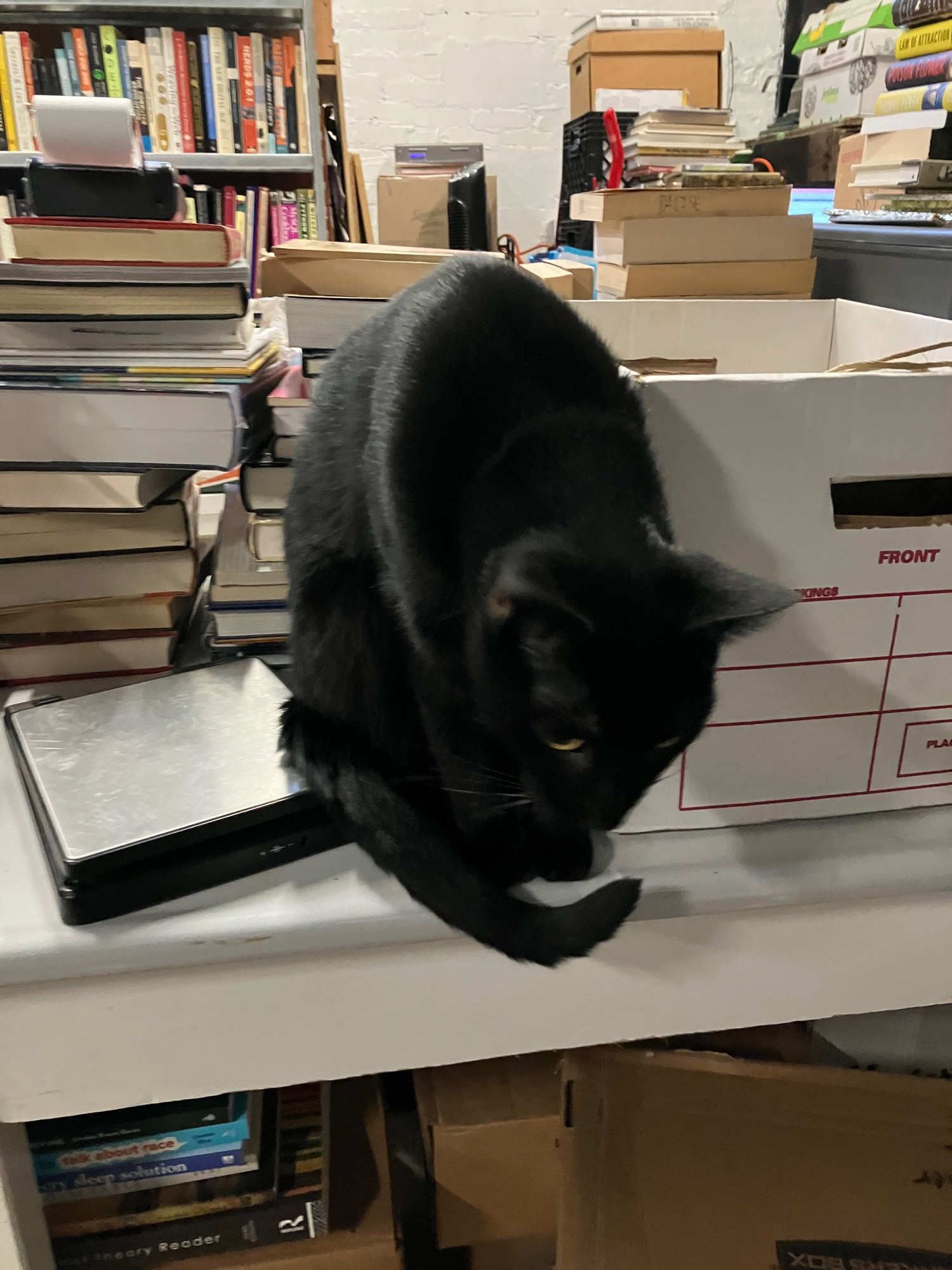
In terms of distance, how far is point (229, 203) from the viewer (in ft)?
7.34

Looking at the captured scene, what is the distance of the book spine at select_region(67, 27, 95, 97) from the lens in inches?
79.6

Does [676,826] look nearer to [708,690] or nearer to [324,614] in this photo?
[708,690]

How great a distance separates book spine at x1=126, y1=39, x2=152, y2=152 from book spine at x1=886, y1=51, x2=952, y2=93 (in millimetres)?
1613

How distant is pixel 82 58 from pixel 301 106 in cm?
51

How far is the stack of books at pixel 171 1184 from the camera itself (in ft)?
2.56

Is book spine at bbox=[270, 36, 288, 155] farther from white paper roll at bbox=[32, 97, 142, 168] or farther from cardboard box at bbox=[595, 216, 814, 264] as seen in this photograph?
white paper roll at bbox=[32, 97, 142, 168]

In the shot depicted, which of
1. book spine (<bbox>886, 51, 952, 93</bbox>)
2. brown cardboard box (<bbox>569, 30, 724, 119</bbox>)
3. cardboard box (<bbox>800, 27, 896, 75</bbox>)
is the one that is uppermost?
brown cardboard box (<bbox>569, 30, 724, 119</bbox>)

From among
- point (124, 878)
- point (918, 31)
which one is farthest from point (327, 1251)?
point (918, 31)

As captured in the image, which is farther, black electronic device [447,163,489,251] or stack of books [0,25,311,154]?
stack of books [0,25,311,154]

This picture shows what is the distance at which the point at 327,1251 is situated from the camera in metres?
0.82

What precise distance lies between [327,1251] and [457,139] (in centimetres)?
314

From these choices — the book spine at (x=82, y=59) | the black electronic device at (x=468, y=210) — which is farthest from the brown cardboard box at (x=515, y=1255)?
the book spine at (x=82, y=59)

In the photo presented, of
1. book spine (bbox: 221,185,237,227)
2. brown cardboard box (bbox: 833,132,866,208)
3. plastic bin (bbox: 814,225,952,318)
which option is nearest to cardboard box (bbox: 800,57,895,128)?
brown cardboard box (bbox: 833,132,866,208)

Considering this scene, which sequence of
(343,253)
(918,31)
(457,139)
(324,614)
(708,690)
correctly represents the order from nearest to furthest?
(708,690)
(324,614)
(343,253)
(918,31)
(457,139)
